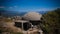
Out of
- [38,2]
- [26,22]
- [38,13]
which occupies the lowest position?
[26,22]

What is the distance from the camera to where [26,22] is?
1.88 metres

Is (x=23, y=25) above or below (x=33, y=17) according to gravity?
below

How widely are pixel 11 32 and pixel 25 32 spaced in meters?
0.20

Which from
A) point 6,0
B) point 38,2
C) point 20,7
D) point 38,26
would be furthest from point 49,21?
point 6,0

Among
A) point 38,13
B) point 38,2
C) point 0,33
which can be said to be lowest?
point 0,33

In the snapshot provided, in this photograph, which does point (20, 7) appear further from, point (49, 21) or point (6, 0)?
point (49, 21)

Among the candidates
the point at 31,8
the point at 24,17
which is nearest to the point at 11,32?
the point at 24,17

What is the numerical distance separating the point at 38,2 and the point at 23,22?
0.36 m

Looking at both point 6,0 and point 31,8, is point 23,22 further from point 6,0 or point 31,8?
point 6,0

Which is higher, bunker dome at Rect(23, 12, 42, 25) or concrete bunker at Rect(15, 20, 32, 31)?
bunker dome at Rect(23, 12, 42, 25)

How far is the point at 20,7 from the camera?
6.34ft

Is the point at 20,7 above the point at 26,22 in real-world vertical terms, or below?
above

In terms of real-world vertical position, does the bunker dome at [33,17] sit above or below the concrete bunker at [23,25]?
above

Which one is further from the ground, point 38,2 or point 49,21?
point 38,2
